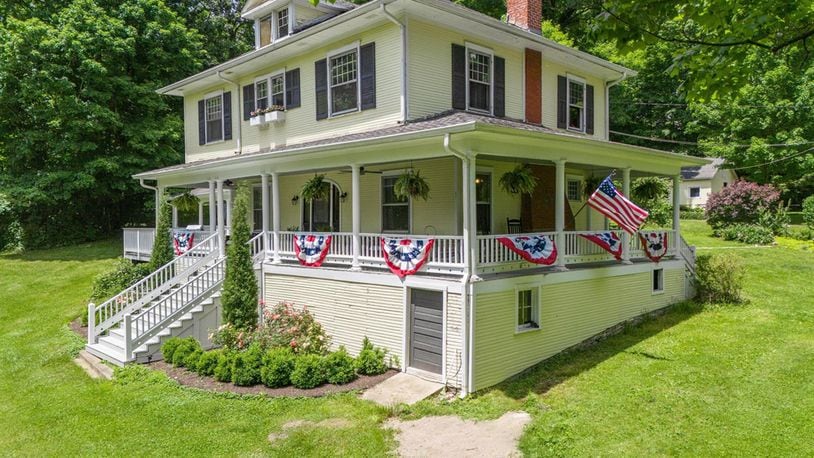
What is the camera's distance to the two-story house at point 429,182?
10.4 meters

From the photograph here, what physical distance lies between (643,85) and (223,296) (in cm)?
3480

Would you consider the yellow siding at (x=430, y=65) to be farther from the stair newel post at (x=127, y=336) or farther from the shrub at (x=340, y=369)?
the stair newel post at (x=127, y=336)

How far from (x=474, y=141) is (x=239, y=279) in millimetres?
6630

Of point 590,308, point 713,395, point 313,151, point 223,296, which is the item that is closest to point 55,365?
point 223,296

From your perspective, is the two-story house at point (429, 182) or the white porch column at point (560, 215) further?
the white porch column at point (560, 215)

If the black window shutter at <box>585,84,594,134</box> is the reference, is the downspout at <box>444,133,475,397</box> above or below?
below

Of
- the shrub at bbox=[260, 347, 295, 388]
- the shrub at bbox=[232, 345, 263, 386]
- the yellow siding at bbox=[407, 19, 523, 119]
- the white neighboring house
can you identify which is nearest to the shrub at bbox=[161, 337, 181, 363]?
the shrub at bbox=[232, 345, 263, 386]

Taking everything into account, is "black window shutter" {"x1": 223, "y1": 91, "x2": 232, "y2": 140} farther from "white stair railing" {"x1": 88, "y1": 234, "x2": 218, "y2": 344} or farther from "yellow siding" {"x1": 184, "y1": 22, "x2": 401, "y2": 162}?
"white stair railing" {"x1": 88, "y1": 234, "x2": 218, "y2": 344}

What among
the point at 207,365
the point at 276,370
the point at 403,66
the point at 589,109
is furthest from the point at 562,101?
the point at 207,365

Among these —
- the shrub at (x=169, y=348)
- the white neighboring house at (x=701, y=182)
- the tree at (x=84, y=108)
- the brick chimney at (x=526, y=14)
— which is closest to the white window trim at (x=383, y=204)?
the shrub at (x=169, y=348)

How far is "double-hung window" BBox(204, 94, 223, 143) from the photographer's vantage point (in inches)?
730

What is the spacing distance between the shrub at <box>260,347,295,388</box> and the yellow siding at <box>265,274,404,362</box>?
162 cm

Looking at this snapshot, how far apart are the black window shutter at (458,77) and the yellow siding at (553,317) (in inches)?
207

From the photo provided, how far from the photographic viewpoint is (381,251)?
11750mm
